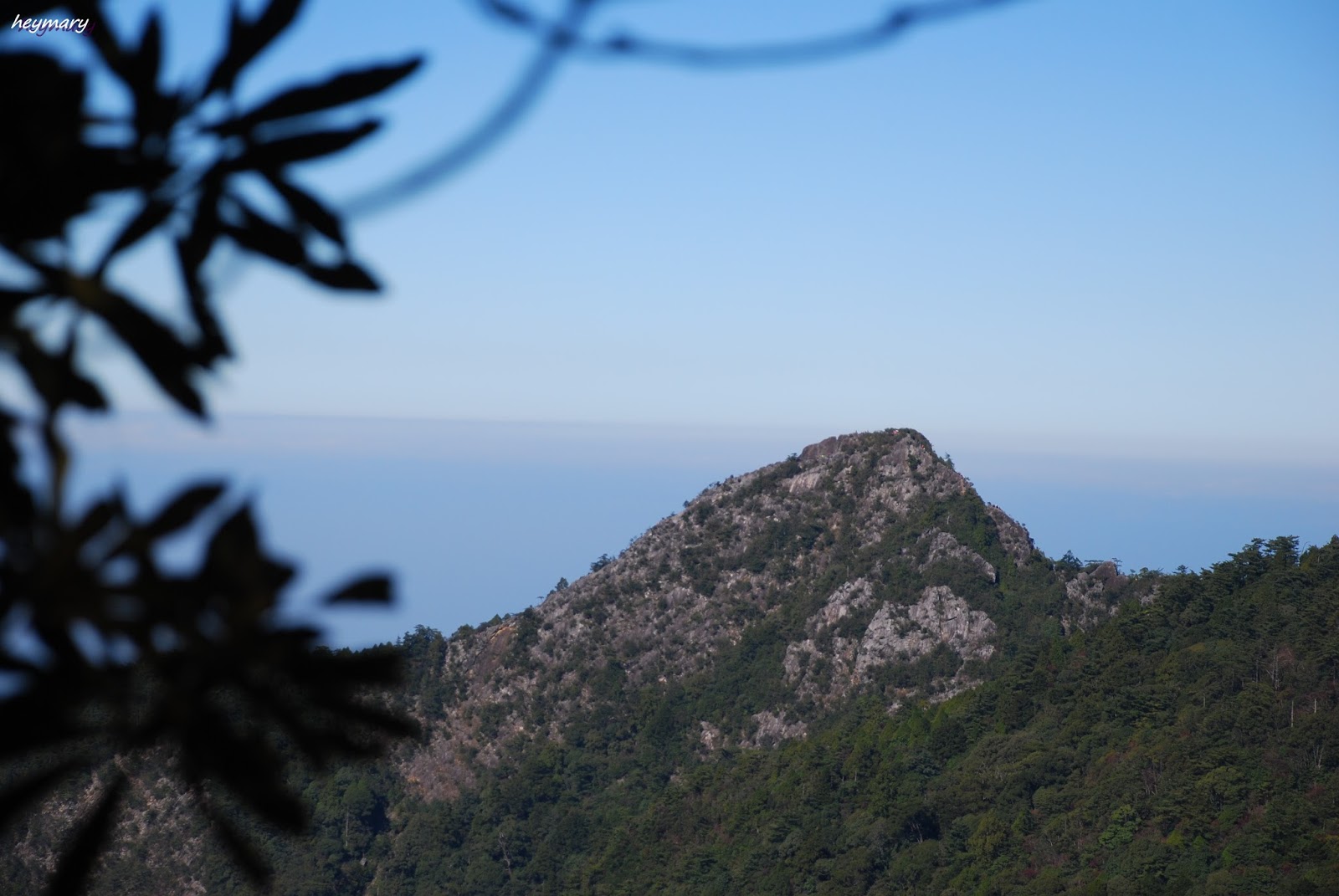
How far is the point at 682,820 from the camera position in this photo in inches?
1543

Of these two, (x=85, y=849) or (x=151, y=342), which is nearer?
(x=85, y=849)

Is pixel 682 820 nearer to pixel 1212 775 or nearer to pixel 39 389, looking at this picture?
pixel 1212 775

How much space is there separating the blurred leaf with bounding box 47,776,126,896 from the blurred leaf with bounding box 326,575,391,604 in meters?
0.35

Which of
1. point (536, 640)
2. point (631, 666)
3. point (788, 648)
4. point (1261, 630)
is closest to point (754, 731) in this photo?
point (788, 648)

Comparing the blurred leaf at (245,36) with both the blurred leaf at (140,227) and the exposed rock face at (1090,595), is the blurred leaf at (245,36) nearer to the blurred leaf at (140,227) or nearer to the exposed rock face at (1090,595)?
the blurred leaf at (140,227)

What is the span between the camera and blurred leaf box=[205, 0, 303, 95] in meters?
1.88

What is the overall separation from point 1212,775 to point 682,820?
1644 centimetres

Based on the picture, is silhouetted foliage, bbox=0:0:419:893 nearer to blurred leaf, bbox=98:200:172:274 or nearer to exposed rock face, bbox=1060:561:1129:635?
blurred leaf, bbox=98:200:172:274

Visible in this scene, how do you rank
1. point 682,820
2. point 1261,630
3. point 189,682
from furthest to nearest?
point 682,820 → point 1261,630 → point 189,682

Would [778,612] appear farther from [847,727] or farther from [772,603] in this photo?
[847,727]

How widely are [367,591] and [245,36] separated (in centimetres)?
90

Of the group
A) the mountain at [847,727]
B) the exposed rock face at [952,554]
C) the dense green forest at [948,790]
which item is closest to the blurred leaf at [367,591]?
the dense green forest at [948,790]

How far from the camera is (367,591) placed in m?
1.61

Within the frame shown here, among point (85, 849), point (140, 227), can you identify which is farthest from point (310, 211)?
point (85, 849)
